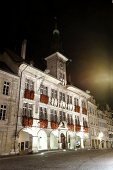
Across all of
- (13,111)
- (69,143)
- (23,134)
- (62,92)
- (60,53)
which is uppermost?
(60,53)

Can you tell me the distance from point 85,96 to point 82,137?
1027 centimetres

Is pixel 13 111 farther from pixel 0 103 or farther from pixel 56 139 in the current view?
pixel 56 139

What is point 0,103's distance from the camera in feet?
77.6

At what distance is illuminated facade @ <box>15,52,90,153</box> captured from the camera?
88.4ft

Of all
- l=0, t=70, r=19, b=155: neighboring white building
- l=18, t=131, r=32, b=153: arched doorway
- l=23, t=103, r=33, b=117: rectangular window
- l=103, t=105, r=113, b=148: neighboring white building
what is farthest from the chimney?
l=103, t=105, r=113, b=148: neighboring white building

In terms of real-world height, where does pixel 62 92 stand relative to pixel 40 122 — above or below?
above

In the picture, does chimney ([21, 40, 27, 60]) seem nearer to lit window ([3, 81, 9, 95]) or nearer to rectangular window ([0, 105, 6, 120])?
lit window ([3, 81, 9, 95])

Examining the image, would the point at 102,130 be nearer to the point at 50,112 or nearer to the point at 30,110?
the point at 50,112

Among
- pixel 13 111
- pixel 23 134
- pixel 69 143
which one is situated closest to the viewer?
pixel 13 111

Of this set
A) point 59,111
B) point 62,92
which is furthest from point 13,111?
point 62,92

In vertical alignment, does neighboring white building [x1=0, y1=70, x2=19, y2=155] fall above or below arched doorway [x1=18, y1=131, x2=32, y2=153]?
above

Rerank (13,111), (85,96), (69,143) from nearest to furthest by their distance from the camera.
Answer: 1. (13,111)
2. (69,143)
3. (85,96)

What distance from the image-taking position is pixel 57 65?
38094 millimetres

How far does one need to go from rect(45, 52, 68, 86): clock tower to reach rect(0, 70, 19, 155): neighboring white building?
12606mm
